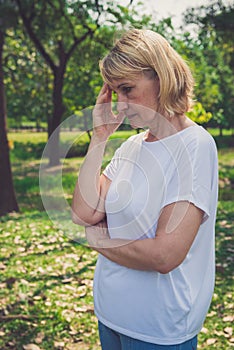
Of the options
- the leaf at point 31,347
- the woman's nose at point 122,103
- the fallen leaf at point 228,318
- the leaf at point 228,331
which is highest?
the woman's nose at point 122,103

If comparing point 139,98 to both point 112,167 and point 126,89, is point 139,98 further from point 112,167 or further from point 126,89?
point 112,167

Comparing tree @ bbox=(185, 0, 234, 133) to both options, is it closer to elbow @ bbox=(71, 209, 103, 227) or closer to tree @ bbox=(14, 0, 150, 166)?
tree @ bbox=(14, 0, 150, 166)

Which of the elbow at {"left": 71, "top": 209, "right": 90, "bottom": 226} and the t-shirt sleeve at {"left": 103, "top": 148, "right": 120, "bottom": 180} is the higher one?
the t-shirt sleeve at {"left": 103, "top": 148, "right": 120, "bottom": 180}

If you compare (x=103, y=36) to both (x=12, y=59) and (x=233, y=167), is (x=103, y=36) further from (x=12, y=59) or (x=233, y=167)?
(x=233, y=167)

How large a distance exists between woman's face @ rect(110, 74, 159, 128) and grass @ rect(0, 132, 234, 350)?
206 mm

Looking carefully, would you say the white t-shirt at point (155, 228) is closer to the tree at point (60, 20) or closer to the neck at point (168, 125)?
the neck at point (168, 125)

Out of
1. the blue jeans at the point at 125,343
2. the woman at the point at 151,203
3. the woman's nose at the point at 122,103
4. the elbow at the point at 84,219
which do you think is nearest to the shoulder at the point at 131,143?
the woman at the point at 151,203

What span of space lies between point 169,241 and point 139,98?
0.43 m

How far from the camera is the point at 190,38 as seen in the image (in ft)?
22.9

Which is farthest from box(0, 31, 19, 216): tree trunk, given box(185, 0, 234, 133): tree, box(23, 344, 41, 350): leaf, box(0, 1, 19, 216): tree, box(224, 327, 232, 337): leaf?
box(224, 327, 232, 337): leaf

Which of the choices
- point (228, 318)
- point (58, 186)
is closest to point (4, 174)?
point (228, 318)

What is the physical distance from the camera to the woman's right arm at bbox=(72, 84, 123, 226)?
158cm

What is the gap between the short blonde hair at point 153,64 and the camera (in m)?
1.42

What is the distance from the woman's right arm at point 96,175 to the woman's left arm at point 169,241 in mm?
202
